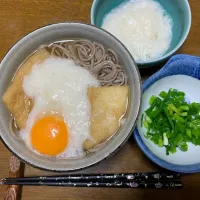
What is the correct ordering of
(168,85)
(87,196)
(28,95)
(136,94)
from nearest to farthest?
1. (136,94)
2. (28,95)
3. (87,196)
4. (168,85)

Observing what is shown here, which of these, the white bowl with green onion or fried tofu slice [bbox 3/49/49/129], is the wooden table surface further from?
→ fried tofu slice [bbox 3/49/49/129]

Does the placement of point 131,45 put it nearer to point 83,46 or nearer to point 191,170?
point 83,46

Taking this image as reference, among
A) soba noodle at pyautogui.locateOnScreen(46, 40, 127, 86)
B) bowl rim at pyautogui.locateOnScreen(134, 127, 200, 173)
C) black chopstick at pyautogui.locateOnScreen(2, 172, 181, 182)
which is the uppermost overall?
soba noodle at pyautogui.locateOnScreen(46, 40, 127, 86)

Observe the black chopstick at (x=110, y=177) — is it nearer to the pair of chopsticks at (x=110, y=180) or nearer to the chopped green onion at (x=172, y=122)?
the pair of chopsticks at (x=110, y=180)

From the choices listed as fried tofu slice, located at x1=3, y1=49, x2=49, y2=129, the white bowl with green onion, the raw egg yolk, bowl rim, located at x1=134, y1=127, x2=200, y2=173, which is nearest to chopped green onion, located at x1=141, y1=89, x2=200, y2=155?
the white bowl with green onion

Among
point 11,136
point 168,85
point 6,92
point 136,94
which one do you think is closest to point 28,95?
point 6,92
